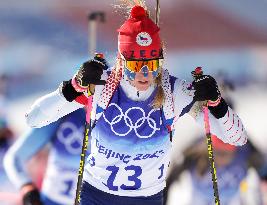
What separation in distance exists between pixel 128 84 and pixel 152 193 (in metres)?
0.41

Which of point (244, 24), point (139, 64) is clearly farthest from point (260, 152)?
point (139, 64)

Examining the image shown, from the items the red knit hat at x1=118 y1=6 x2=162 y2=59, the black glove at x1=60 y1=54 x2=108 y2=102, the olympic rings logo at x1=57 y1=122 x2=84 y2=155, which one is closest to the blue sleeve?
the olympic rings logo at x1=57 y1=122 x2=84 y2=155

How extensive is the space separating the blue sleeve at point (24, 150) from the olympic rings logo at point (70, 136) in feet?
0.14

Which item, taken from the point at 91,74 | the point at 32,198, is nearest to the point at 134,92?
the point at 91,74

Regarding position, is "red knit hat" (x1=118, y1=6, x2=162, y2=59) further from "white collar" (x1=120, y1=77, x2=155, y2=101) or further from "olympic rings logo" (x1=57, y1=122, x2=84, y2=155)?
"olympic rings logo" (x1=57, y1=122, x2=84, y2=155)

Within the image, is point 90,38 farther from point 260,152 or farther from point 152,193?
point 152,193

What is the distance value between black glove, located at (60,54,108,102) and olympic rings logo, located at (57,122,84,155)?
2.95ft

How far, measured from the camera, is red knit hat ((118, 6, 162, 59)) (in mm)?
2457

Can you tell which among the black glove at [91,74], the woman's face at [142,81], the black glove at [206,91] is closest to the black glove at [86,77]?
the black glove at [91,74]

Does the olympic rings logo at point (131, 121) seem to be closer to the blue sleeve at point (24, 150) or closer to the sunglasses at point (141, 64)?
the sunglasses at point (141, 64)

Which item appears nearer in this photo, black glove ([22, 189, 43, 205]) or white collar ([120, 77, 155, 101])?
white collar ([120, 77, 155, 101])

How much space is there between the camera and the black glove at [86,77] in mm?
2426

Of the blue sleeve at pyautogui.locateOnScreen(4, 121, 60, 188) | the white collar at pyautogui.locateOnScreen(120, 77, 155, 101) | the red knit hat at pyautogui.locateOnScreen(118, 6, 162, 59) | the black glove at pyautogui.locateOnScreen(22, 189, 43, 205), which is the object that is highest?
the red knit hat at pyautogui.locateOnScreen(118, 6, 162, 59)

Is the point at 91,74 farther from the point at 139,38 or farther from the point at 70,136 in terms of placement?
the point at 70,136
